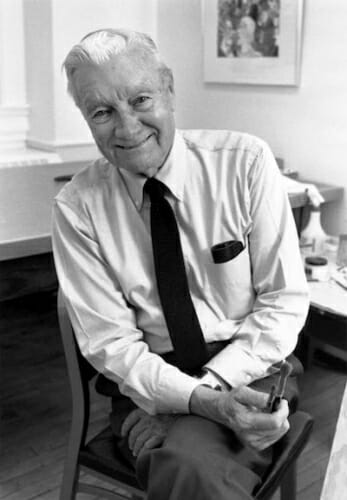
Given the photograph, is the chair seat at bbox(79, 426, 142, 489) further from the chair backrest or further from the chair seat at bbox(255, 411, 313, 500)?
the chair seat at bbox(255, 411, 313, 500)

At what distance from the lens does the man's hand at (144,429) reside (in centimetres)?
129

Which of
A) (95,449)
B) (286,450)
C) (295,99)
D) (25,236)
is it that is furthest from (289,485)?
(295,99)

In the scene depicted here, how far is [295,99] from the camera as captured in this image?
9.18ft

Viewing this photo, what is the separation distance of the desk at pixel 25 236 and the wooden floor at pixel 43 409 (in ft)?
1.95

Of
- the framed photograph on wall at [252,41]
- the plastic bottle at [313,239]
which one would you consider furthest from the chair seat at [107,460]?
the framed photograph on wall at [252,41]

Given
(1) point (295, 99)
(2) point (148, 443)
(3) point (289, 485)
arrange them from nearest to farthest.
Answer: (2) point (148, 443)
(3) point (289, 485)
(1) point (295, 99)

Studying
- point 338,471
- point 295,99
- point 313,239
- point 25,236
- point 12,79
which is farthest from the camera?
point 12,79

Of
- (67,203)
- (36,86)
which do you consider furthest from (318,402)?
(36,86)

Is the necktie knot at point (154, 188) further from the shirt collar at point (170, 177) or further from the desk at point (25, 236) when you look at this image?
the desk at point (25, 236)

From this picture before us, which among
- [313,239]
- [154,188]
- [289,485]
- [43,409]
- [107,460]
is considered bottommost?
[43,409]

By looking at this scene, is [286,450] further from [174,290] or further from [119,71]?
[119,71]

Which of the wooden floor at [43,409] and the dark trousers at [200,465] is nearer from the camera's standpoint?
the dark trousers at [200,465]

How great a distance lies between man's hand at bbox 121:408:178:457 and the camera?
4.23 ft

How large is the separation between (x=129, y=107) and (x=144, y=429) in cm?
67
